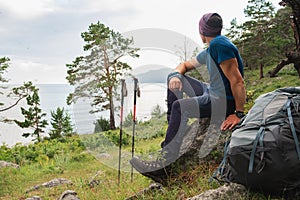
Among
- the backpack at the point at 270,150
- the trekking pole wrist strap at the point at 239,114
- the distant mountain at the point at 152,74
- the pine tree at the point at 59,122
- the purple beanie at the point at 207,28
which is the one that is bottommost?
the pine tree at the point at 59,122

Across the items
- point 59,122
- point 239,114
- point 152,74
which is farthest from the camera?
point 59,122

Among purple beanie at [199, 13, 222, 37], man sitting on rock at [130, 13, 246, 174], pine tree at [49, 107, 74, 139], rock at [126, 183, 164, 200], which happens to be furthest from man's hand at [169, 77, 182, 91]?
pine tree at [49, 107, 74, 139]

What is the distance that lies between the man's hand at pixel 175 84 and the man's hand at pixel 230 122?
56cm

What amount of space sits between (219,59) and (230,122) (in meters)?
0.63

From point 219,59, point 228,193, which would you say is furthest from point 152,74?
point 228,193

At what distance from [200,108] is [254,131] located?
94 cm

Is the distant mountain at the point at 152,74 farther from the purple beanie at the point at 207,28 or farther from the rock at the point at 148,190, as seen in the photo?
the rock at the point at 148,190

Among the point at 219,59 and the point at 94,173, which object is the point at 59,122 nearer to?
the point at 94,173

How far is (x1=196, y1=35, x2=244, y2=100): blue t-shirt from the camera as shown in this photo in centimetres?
276

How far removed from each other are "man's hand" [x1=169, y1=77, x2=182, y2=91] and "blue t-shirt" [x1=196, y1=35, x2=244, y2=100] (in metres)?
0.32

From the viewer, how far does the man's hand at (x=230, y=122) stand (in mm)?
2958

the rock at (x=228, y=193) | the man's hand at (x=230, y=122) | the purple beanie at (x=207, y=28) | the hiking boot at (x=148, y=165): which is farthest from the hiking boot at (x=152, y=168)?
the purple beanie at (x=207, y=28)

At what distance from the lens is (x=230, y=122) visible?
9.86 feet

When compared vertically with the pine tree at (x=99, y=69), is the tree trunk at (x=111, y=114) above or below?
below
